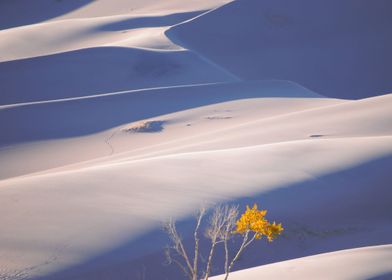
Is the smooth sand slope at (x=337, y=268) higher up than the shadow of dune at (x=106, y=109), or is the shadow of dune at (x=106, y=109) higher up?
the smooth sand slope at (x=337, y=268)

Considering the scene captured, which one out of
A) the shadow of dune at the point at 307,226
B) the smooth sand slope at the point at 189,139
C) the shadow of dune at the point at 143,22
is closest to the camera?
the shadow of dune at the point at 307,226

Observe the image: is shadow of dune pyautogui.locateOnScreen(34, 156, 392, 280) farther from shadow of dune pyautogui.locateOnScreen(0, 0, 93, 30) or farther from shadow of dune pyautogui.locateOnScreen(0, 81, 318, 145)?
shadow of dune pyautogui.locateOnScreen(0, 0, 93, 30)

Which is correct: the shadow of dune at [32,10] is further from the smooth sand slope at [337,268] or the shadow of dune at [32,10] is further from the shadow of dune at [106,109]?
the smooth sand slope at [337,268]

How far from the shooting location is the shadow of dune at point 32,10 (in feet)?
196

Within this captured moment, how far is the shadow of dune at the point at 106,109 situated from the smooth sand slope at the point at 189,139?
76mm

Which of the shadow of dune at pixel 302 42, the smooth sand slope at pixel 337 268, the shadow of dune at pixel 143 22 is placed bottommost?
the shadow of dune at pixel 302 42

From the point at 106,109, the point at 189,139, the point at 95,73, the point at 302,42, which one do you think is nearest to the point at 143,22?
the point at 95,73

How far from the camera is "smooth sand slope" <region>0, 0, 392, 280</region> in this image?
11.5m

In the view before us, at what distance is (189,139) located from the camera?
21.1 m

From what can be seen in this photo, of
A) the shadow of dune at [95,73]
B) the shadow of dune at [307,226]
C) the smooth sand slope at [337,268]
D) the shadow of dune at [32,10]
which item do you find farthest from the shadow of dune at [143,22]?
the smooth sand slope at [337,268]

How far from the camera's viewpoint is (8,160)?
21.7 m

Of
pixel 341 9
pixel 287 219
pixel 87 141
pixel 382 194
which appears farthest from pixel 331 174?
pixel 341 9

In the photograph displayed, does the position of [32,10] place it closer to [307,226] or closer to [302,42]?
[302,42]

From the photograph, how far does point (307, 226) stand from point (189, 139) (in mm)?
8315
